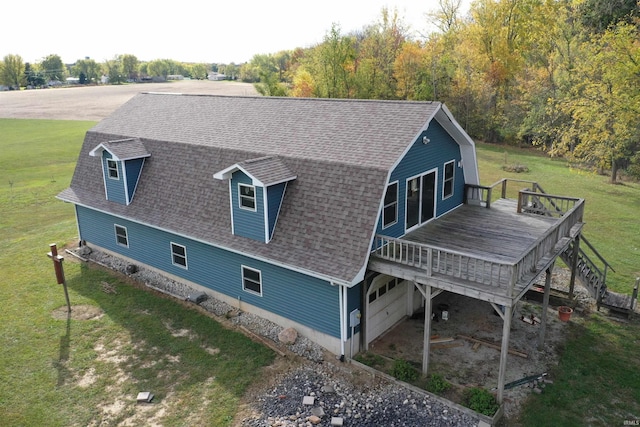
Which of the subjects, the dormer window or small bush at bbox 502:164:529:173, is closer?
the dormer window

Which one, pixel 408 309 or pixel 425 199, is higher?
pixel 425 199

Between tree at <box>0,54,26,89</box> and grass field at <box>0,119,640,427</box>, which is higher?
tree at <box>0,54,26,89</box>

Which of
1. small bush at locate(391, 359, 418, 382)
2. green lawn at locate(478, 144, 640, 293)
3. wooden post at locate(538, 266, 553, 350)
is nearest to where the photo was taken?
small bush at locate(391, 359, 418, 382)

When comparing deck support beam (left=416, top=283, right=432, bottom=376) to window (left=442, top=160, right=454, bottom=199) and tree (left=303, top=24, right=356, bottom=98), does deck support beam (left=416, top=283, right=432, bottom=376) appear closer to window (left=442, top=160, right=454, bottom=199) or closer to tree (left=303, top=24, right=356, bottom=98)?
window (left=442, top=160, right=454, bottom=199)

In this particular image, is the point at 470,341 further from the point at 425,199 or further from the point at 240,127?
the point at 240,127

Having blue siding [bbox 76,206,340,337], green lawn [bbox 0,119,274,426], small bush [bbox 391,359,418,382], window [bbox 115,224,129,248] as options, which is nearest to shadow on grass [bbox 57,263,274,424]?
green lawn [bbox 0,119,274,426]

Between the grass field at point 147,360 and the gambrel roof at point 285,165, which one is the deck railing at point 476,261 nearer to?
the gambrel roof at point 285,165

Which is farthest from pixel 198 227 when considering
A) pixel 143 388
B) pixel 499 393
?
pixel 499 393
